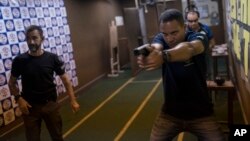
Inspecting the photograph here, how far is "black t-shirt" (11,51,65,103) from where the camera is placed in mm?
3416

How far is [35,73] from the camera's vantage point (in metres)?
3.41

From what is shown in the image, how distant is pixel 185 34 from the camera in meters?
2.43

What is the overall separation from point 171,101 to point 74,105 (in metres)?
1.43

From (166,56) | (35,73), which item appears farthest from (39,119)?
(166,56)

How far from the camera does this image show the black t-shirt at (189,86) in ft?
7.82

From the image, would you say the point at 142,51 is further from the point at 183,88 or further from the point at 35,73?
the point at 35,73

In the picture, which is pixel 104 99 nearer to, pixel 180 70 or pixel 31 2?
pixel 31 2

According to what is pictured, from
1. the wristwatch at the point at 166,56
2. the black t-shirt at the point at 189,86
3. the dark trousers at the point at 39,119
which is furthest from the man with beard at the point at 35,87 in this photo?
the wristwatch at the point at 166,56

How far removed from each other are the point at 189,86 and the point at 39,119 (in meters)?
1.84

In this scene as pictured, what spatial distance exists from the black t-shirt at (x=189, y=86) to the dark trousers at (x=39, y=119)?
157cm

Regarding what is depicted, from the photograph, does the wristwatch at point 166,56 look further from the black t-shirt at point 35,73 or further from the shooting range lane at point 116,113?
the shooting range lane at point 116,113

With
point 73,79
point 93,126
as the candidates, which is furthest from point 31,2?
point 93,126

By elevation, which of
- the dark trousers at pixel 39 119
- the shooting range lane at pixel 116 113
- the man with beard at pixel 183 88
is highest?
the man with beard at pixel 183 88

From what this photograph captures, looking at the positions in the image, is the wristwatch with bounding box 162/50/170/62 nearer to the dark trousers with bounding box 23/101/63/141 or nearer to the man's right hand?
the man's right hand
